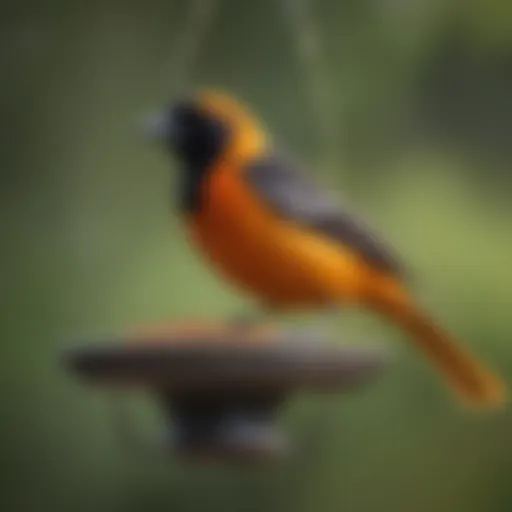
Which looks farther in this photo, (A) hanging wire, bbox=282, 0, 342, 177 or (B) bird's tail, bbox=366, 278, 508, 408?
(A) hanging wire, bbox=282, 0, 342, 177

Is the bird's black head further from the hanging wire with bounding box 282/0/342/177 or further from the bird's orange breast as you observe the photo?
the hanging wire with bounding box 282/0/342/177

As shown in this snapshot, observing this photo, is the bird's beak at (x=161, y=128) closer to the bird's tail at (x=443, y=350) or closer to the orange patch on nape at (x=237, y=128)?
the orange patch on nape at (x=237, y=128)

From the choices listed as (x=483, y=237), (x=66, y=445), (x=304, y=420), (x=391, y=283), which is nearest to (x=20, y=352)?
(x=66, y=445)

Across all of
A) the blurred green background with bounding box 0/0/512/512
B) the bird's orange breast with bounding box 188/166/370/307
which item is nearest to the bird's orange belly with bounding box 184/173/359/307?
the bird's orange breast with bounding box 188/166/370/307

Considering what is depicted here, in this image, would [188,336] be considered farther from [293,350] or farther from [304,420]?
[304,420]

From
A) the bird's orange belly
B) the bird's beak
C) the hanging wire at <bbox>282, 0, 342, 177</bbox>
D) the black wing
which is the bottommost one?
the bird's orange belly
